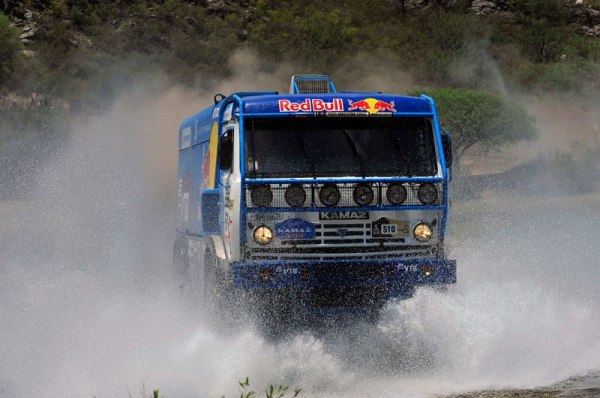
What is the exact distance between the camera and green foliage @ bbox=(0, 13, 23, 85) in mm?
72719

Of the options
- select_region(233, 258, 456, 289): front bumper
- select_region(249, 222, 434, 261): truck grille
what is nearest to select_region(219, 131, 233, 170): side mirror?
select_region(249, 222, 434, 261): truck grille

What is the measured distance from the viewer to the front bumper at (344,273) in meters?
12.4

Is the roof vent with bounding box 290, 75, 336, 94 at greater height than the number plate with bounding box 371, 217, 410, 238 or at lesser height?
greater

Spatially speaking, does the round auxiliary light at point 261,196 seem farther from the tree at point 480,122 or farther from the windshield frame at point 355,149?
the tree at point 480,122

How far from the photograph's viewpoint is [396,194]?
12695 mm

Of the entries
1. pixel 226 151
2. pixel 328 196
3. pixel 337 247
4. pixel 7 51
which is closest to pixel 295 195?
pixel 328 196

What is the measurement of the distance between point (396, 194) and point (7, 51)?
64000 mm

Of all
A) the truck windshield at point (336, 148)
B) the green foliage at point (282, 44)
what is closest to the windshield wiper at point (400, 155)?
the truck windshield at point (336, 148)

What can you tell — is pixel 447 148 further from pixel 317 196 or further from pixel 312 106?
pixel 317 196

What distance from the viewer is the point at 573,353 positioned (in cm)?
1288

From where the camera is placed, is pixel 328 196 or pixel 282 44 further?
pixel 282 44

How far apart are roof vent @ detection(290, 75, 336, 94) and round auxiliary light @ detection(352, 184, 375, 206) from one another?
8.79 feet

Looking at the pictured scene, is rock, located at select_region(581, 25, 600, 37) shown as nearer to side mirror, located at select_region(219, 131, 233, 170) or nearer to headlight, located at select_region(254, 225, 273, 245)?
side mirror, located at select_region(219, 131, 233, 170)

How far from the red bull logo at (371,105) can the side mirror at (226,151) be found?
4.46 feet
